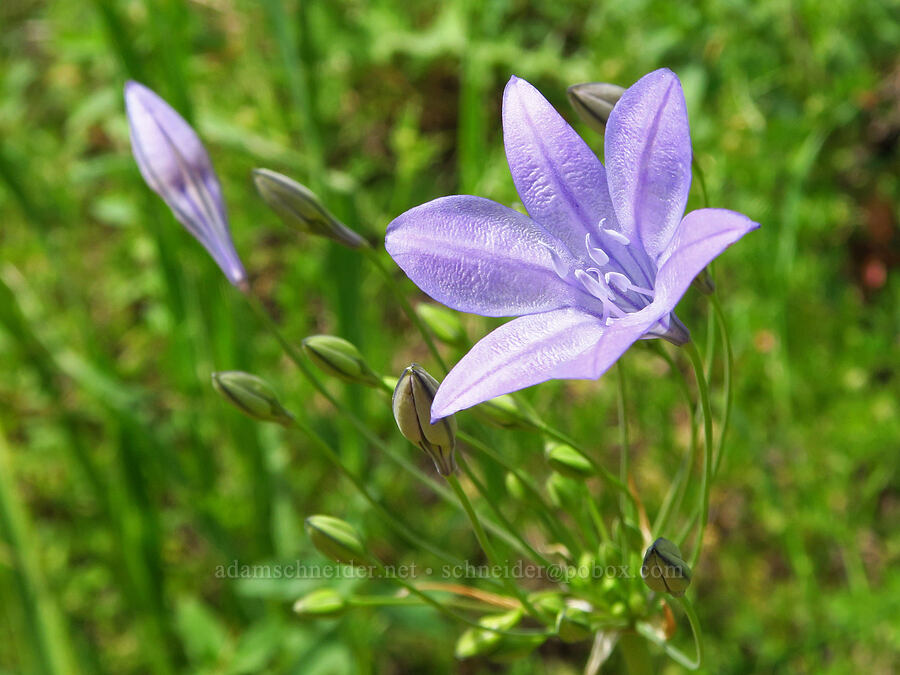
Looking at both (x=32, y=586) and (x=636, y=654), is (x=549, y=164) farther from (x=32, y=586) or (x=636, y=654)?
(x=32, y=586)

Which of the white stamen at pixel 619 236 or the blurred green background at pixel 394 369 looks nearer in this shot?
the white stamen at pixel 619 236

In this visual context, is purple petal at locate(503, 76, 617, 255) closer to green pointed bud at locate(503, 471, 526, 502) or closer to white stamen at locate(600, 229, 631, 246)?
white stamen at locate(600, 229, 631, 246)

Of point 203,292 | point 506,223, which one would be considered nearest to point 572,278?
point 506,223

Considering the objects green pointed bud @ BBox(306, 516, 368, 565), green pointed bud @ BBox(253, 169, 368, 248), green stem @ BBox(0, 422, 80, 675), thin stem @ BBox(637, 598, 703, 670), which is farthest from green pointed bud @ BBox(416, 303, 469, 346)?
green stem @ BBox(0, 422, 80, 675)

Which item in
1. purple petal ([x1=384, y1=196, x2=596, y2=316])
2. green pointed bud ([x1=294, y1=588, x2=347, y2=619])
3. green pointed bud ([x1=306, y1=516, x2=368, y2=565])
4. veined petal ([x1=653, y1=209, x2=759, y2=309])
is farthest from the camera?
green pointed bud ([x1=294, y1=588, x2=347, y2=619])

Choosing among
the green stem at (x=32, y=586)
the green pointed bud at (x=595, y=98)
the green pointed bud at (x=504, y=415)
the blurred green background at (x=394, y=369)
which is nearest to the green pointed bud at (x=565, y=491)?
the green pointed bud at (x=504, y=415)

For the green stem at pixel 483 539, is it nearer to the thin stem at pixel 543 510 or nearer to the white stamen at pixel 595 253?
the thin stem at pixel 543 510
